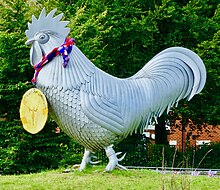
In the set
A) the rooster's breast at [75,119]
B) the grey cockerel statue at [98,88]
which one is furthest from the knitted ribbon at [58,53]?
→ the rooster's breast at [75,119]

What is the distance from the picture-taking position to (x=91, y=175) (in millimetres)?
8703

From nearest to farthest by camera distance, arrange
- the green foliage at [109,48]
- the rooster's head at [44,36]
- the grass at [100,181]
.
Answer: the grass at [100,181], the rooster's head at [44,36], the green foliage at [109,48]

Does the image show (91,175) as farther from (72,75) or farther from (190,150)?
(190,150)

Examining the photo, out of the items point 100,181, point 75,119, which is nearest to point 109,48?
point 75,119

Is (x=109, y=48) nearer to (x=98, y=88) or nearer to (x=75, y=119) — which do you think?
(x=98, y=88)

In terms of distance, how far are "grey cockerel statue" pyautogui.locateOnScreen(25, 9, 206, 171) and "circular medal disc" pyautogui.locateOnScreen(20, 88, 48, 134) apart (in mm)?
134

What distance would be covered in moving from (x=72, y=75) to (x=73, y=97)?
15.1 inches

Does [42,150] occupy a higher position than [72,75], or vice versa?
[72,75]

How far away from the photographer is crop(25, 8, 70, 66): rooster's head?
29.7 ft

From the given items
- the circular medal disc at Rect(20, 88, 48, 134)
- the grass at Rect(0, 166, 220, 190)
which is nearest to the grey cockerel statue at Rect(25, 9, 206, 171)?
the circular medal disc at Rect(20, 88, 48, 134)

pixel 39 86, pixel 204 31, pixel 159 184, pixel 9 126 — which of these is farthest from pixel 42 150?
pixel 204 31

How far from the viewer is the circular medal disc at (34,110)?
8812mm

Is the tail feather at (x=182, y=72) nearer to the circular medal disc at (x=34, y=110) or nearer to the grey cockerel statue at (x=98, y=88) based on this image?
the grey cockerel statue at (x=98, y=88)

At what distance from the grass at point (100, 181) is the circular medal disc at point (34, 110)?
0.86 meters
